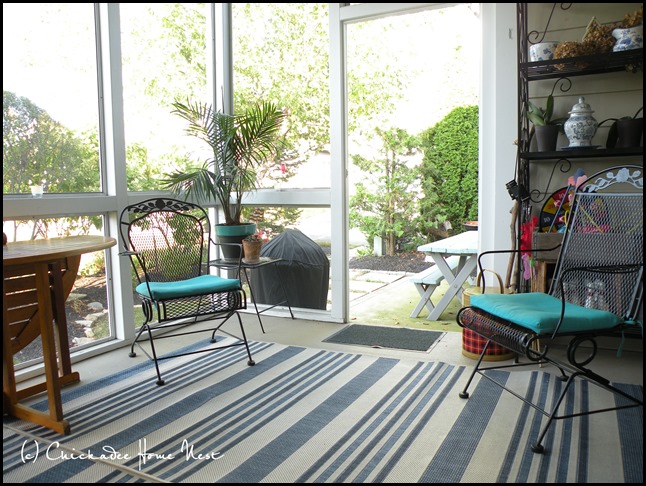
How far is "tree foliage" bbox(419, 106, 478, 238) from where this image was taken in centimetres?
645

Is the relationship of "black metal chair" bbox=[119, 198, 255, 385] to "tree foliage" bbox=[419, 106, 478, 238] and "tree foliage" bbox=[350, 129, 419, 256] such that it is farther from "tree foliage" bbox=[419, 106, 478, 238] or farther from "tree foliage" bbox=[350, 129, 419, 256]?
"tree foliage" bbox=[419, 106, 478, 238]

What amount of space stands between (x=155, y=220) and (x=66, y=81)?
3.09 ft

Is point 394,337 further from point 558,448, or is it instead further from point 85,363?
point 85,363

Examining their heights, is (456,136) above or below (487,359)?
above

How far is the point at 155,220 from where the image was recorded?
3.34 m

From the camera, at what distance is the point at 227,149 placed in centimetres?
388

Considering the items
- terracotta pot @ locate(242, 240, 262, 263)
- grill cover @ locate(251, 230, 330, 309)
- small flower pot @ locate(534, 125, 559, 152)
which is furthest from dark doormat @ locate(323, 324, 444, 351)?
small flower pot @ locate(534, 125, 559, 152)

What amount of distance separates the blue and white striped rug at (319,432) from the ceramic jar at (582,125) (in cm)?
129

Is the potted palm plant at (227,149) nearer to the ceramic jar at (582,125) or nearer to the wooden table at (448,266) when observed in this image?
the wooden table at (448,266)

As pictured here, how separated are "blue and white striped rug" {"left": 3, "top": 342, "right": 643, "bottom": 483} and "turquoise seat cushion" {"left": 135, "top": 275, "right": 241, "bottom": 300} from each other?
0.45 meters

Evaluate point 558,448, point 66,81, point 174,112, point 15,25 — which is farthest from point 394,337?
point 15,25

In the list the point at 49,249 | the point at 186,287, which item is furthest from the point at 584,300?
the point at 49,249

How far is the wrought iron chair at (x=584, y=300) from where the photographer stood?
2.10 metres

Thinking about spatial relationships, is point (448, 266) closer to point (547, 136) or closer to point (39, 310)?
point (547, 136)
